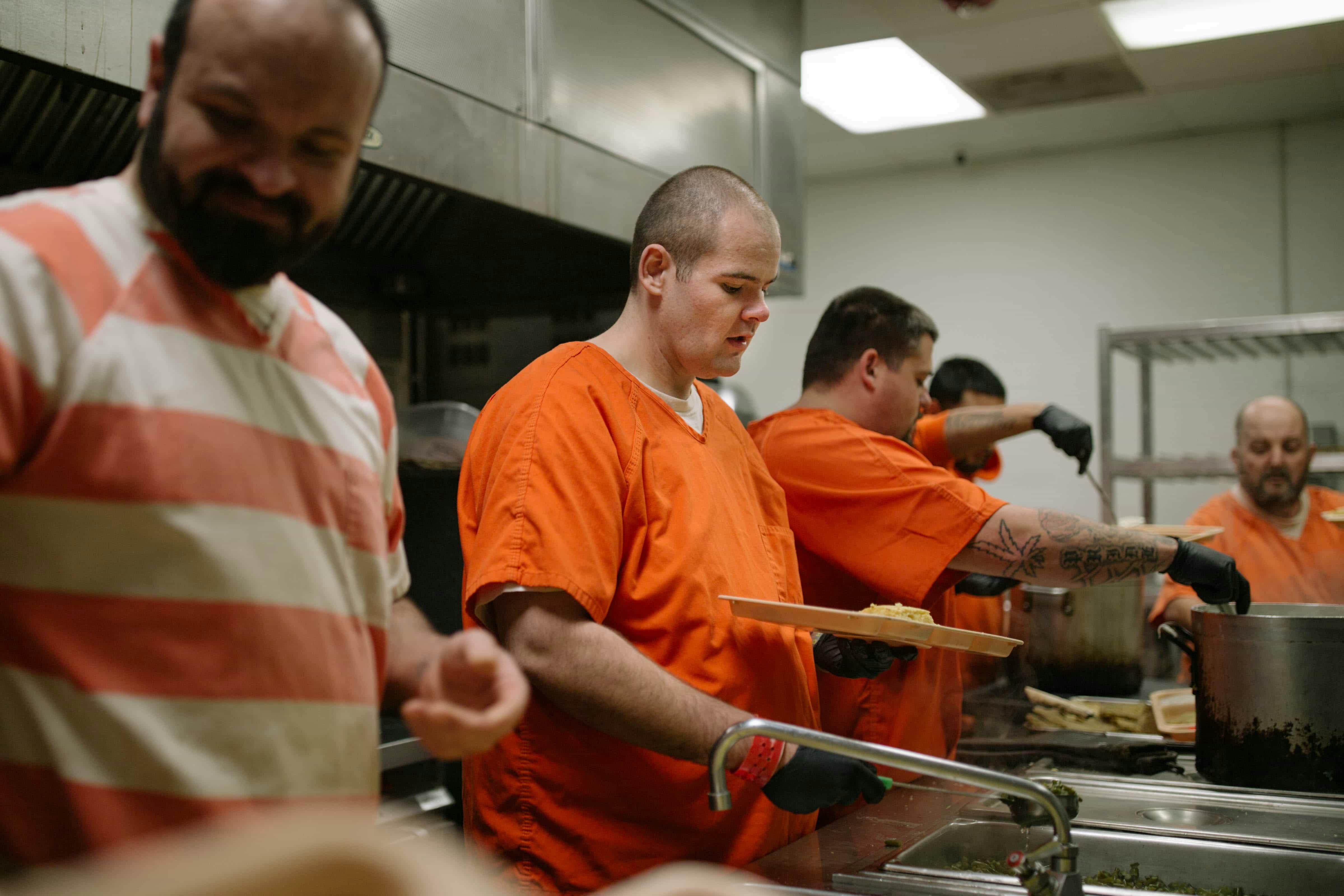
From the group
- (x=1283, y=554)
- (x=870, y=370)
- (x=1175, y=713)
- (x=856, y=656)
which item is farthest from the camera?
(x=1283, y=554)

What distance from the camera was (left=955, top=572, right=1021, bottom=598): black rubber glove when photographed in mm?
2307

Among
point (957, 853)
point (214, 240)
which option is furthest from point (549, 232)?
point (214, 240)

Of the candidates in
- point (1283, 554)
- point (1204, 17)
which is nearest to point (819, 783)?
point (1283, 554)

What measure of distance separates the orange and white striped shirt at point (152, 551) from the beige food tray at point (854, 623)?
1.97 ft

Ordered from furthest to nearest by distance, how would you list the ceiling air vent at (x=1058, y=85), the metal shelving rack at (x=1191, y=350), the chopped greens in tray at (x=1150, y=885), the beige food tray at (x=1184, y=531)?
the ceiling air vent at (x=1058, y=85) < the metal shelving rack at (x=1191, y=350) < the beige food tray at (x=1184, y=531) < the chopped greens in tray at (x=1150, y=885)

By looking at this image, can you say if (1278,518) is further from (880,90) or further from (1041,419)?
(880,90)

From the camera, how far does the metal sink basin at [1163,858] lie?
144cm

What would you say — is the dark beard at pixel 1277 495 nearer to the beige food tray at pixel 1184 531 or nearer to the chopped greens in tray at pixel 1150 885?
the beige food tray at pixel 1184 531

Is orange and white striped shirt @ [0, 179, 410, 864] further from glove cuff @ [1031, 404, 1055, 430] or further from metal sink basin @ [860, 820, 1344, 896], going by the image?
glove cuff @ [1031, 404, 1055, 430]

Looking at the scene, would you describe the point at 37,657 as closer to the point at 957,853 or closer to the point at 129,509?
the point at 129,509

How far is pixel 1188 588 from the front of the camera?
309 centimetres

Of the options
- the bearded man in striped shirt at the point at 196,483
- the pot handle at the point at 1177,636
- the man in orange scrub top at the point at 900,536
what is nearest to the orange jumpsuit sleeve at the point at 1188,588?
the pot handle at the point at 1177,636

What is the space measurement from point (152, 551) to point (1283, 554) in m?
3.52

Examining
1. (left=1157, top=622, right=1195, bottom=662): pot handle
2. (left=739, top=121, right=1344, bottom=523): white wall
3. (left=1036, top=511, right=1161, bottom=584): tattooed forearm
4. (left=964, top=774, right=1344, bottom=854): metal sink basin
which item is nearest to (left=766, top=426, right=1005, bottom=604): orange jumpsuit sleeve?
(left=1036, top=511, right=1161, bottom=584): tattooed forearm
